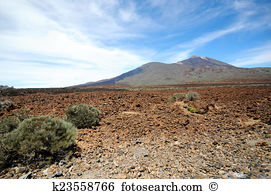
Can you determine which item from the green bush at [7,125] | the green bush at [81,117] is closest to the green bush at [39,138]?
the green bush at [7,125]

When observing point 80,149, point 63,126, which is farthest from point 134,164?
point 63,126

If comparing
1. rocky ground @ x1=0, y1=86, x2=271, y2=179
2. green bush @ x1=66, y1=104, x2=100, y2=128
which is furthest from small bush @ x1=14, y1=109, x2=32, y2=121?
rocky ground @ x1=0, y1=86, x2=271, y2=179

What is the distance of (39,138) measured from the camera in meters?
3.01

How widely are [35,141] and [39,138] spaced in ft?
0.30

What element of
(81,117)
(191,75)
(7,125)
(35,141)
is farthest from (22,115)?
(191,75)

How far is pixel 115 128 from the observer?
502 centimetres

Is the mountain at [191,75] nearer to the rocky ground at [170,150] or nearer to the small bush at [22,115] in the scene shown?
the rocky ground at [170,150]

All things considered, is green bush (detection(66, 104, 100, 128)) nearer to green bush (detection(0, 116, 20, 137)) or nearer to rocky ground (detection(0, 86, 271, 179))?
rocky ground (detection(0, 86, 271, 179))

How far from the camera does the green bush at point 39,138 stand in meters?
2.92

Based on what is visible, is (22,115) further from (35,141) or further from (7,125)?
(35,141)

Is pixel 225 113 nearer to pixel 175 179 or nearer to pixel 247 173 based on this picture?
pixel 247 173

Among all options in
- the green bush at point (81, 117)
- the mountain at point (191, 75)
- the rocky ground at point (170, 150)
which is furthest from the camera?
the mountain at point (191, 75)

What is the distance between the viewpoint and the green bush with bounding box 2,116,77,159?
2.92m

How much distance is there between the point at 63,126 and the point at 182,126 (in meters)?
4.16
